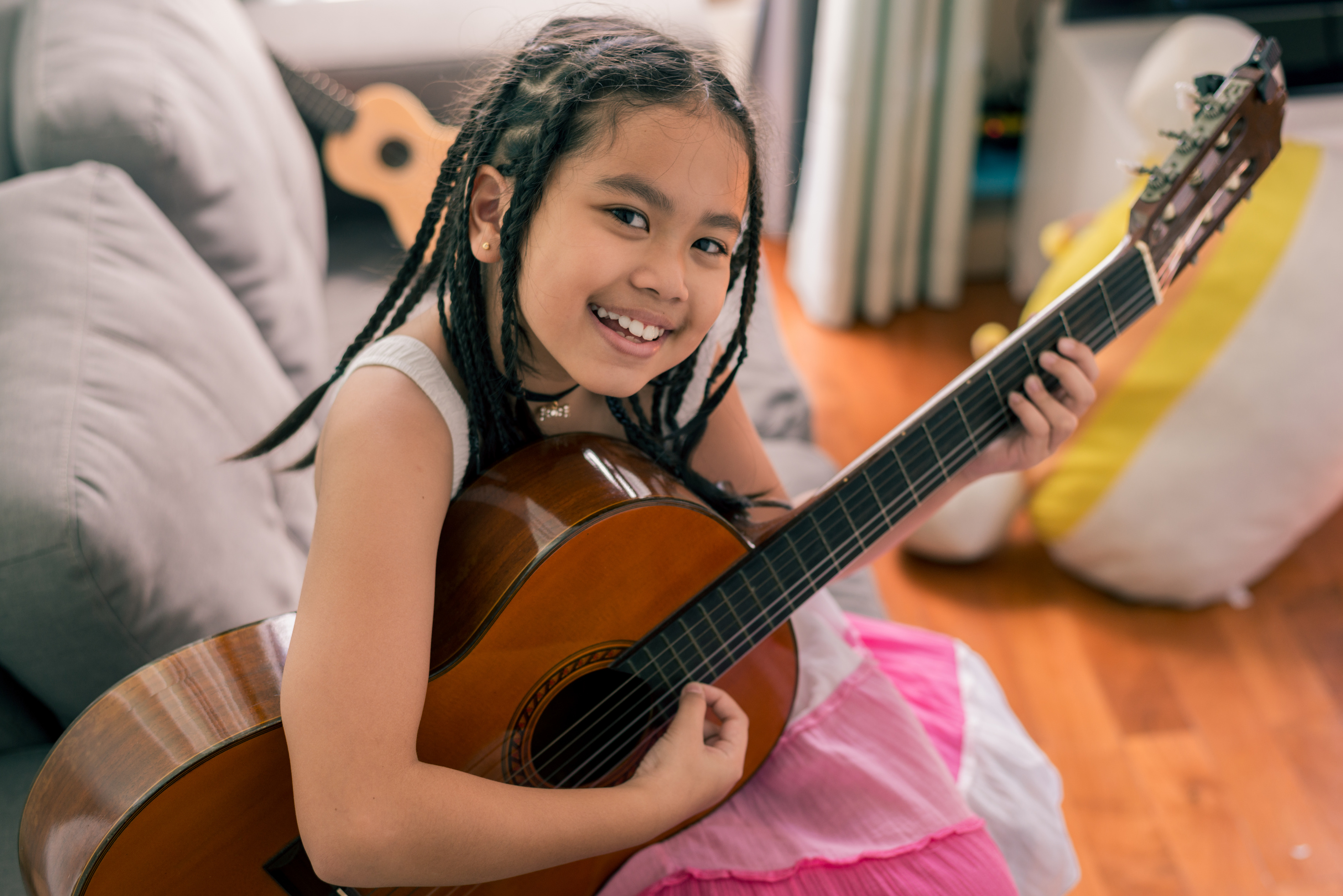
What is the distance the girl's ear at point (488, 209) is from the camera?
2.67ft

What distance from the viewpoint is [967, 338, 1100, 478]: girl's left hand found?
38.4 inches

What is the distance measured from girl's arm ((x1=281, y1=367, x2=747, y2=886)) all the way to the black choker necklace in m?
0.12

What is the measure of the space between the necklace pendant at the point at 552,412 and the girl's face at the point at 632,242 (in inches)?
4.6

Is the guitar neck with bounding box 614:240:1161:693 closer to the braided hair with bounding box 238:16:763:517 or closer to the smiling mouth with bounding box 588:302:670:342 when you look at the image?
the braided hair with bounding box 238:16:763:517

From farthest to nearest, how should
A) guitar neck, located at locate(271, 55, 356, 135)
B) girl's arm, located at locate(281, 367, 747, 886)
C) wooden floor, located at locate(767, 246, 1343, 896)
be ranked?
guitar neck, located at locate(271, 55, 356, 135)
wooden floor, located at locate(767, 246, 1343, 896)
girl's arm, located at locate(281, 367, 747, 886)

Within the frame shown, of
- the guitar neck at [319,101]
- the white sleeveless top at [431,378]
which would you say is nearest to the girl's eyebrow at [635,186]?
the white sleeveless top at [431,378]

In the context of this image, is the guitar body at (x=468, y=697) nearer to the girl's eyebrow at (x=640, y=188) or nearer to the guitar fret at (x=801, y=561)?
the guitar fret at (x=801, y=561)

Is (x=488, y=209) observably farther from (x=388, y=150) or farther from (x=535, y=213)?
(x=388, y=150)

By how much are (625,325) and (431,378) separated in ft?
0.51

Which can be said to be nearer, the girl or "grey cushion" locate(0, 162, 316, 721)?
the girl

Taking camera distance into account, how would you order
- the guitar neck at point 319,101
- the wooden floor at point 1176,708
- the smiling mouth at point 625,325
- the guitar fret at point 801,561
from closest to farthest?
the smiling mouth at point 625,325 → the guitar fret at point 801,561 → the wooden floor at point 1176,708 → the guitar neck at point 319,101

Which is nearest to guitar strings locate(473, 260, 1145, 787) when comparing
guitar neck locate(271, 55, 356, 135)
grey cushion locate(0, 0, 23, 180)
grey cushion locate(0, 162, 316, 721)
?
grey cushion locate(0, 162, 316, 721)

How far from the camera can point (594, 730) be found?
0.87 metres

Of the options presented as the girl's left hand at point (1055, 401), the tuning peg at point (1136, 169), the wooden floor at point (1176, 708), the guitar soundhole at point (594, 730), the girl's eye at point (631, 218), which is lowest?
the wooden floor at point (1176, 708)
